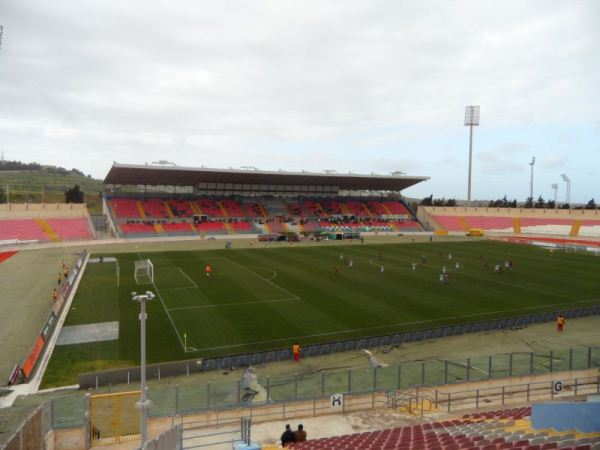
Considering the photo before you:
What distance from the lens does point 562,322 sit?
26.0 metres

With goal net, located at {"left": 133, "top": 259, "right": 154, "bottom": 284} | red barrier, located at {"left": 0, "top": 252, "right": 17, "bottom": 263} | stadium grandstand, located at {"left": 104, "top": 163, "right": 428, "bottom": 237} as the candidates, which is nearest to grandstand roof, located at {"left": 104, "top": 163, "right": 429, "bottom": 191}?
stadium grandstand, located at {"left": 104, "top": 163, "right": 428, "bottom": 237}

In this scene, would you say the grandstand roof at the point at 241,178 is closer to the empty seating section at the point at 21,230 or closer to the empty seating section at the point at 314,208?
the empty seating section at the point at 314,208

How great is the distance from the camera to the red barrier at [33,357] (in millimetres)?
19250

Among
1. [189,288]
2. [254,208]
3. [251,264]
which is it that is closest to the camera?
[189,288]

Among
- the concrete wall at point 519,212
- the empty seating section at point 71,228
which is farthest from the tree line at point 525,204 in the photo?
the empty seating section at point 71,228

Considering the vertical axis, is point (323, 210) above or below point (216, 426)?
above

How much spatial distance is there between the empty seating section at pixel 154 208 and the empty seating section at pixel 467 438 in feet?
230

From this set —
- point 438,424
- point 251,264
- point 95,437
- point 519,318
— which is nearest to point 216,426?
point 95,437

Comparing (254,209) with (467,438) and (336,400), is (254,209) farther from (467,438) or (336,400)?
(467,438)

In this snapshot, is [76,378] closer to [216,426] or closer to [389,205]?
[216,426]

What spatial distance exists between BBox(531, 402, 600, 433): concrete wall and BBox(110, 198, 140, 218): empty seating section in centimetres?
7194

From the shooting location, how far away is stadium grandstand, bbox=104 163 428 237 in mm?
75188

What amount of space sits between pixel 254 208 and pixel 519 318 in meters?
64.0

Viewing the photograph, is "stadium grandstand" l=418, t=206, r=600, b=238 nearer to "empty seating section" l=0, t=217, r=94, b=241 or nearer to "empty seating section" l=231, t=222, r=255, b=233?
"empty seating section" l=231, t=222, r=255, b=233
